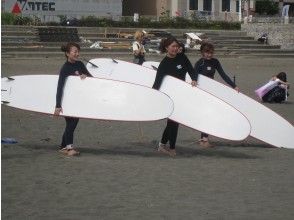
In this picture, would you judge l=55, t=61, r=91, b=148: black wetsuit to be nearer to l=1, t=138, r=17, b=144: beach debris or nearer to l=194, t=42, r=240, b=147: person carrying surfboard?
l=1, t=138, r=17, b=144: beach debris

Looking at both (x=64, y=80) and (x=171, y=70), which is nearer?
(x=64, y=80)

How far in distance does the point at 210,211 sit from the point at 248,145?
15.7ft

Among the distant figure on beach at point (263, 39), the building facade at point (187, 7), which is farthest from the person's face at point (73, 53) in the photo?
the building facade at point (187, 7)

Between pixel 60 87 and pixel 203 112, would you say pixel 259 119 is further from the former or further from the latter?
pixel 60 87

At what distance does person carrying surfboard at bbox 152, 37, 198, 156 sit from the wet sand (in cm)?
22

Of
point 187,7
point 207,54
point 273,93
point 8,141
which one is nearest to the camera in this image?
point 8,141

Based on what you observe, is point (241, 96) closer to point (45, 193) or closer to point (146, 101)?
point (146, 101)

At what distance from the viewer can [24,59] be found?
31266 millimetres

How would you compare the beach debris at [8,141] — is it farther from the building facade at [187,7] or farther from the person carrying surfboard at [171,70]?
the building facade at [187,7]

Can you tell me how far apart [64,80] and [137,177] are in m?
2.28

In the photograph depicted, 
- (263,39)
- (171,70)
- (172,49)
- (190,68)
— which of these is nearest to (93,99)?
(171,70)

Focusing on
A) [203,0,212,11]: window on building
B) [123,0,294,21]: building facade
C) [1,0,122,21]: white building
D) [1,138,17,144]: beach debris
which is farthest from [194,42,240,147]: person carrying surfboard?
[203,0,212,11]: window on building

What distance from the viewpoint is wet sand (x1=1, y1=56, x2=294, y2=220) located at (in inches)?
244

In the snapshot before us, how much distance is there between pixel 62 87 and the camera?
9367mm
